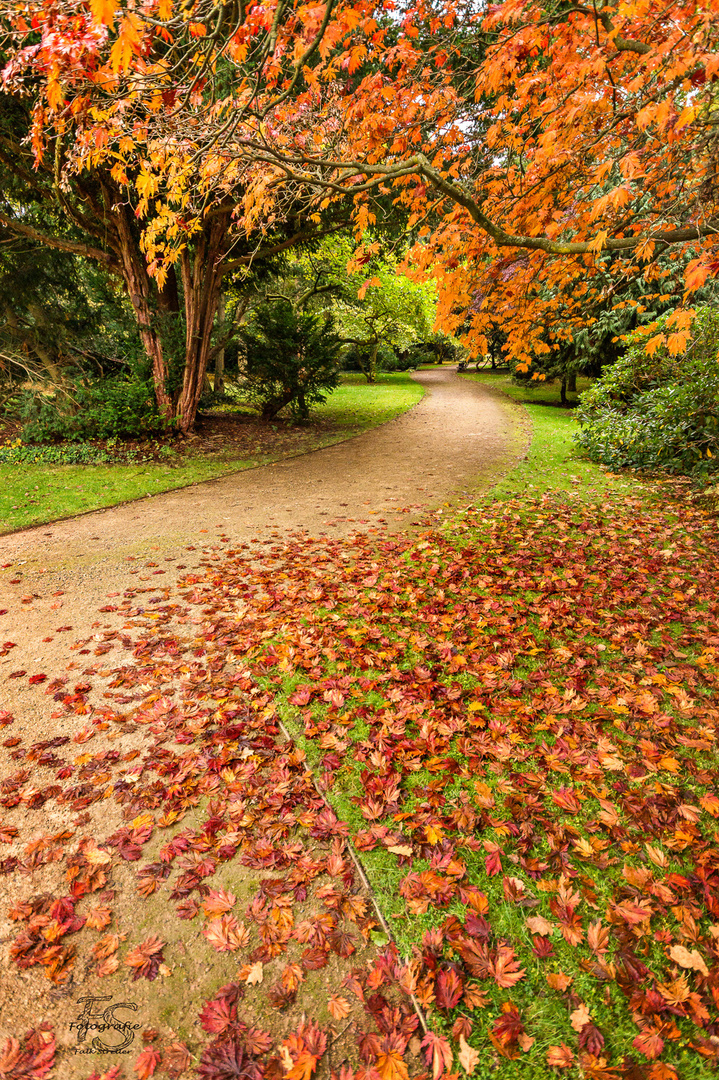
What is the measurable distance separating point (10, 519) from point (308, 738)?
631 cm

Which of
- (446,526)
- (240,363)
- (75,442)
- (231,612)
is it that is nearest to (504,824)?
(231,612)

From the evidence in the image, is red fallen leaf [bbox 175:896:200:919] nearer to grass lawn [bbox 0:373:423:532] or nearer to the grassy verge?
grass lawn [bbox 0:373:423:532]

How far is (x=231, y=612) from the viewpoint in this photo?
466cm

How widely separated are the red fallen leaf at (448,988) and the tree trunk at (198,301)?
11215 mm

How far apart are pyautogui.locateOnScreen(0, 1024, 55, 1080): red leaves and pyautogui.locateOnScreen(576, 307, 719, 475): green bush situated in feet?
31.6

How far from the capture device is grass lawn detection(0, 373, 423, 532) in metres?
7.86

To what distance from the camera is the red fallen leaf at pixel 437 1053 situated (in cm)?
166

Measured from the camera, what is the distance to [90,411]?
36.6 ft

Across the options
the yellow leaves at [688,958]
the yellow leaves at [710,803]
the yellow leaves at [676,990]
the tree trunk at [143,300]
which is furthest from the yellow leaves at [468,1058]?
the tree trunk at [143,300]

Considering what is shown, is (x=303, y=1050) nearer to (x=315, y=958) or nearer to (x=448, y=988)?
(x=315, y=958)

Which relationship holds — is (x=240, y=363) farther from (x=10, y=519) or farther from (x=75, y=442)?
(x=10, y=519)

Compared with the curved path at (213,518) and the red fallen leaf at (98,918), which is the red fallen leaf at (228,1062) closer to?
the red fallen leaf at (98,918)

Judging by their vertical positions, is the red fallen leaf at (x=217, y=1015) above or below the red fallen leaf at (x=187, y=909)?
above

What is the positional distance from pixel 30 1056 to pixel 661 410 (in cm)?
1115
